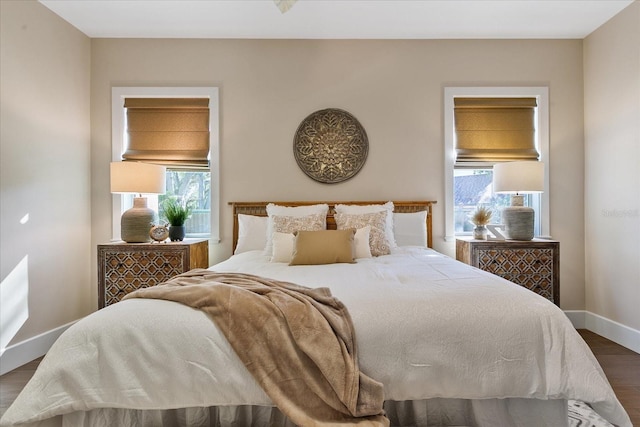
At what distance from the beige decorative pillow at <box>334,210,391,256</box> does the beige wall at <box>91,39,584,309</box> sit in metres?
0.50

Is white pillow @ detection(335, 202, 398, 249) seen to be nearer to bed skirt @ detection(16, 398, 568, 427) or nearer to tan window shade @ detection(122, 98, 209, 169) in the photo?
tan window shade @ detection(122, 98, 209, 169)

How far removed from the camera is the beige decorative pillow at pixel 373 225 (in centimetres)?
292

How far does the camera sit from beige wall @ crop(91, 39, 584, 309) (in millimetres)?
3568

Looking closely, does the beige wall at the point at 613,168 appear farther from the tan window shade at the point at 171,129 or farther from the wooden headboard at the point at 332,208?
the tan window shade at the point at 171,129

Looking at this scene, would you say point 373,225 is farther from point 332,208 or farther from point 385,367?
point 385,367

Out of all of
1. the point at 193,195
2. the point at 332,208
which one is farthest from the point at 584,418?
the point at 193,195

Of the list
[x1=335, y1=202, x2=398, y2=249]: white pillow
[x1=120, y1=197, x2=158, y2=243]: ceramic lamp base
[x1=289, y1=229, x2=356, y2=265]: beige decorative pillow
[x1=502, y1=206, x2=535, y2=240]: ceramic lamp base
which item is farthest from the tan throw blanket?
[x1=502, y1=206, x2=535, y2=240]: ceramic lamp base

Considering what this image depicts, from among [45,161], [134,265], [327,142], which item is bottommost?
[134,265]

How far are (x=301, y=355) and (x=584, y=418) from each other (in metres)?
1.65

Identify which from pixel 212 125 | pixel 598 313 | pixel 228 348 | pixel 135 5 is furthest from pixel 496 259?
pixel 135 5

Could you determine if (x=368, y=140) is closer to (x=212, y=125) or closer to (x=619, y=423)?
(x=212, y=125)

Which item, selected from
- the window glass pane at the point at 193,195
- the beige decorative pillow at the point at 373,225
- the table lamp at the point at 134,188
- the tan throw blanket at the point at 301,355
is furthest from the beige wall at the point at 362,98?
the tan throw blanket at the point at 301,355

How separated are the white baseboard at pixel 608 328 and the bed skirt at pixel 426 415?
2.14 meters

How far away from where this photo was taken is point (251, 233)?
328cm
